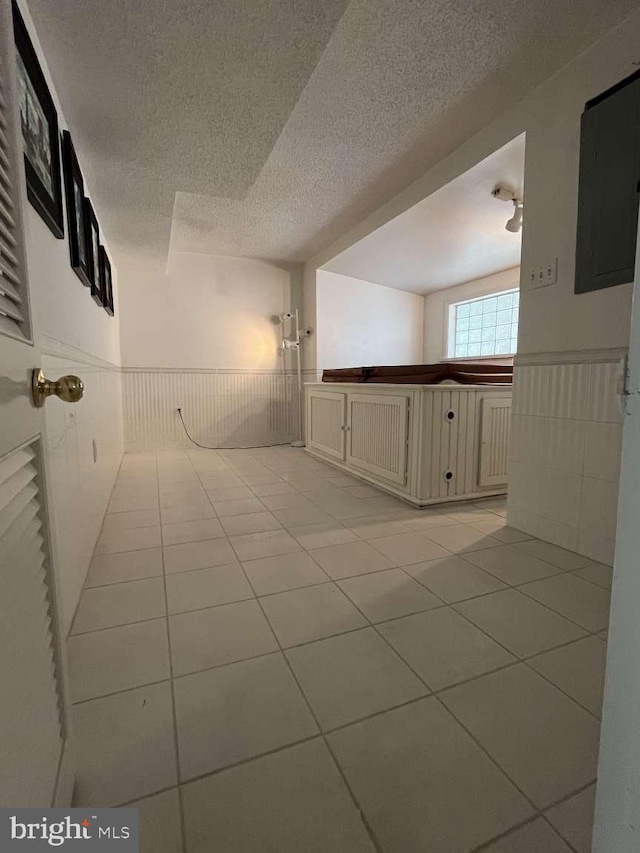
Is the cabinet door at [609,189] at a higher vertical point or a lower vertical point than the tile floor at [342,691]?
higher

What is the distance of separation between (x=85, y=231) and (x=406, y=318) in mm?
3696

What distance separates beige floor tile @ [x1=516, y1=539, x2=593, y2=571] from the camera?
65.5 inches

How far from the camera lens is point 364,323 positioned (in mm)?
4688

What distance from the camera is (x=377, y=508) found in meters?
2.40

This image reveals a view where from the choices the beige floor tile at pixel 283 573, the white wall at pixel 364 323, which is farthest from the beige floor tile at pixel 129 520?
the white wall at pixel 364 323

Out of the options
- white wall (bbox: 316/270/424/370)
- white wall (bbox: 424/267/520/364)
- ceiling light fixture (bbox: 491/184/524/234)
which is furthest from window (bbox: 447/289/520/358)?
ceiling light fixture (bbox: 491/184/524/234)

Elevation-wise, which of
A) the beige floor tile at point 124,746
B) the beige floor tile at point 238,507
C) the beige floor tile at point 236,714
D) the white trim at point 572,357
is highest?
the white trim at point 572,357

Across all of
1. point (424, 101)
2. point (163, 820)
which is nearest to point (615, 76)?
point (424, 101)

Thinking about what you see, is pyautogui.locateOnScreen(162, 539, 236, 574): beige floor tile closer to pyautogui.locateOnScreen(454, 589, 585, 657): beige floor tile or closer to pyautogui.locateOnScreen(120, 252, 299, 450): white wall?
pyautogui.locateOnScreen(454, 589, 585, 657): beige floor tile

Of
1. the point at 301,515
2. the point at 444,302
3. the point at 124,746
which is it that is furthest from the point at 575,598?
the point at 444,302

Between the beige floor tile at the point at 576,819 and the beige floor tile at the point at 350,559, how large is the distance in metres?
0.90

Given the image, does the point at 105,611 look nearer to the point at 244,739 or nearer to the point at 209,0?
the point at 244,739

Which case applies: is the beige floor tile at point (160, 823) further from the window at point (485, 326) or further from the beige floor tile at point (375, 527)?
the window at point (485, 326)

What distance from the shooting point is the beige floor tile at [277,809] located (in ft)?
2.18
